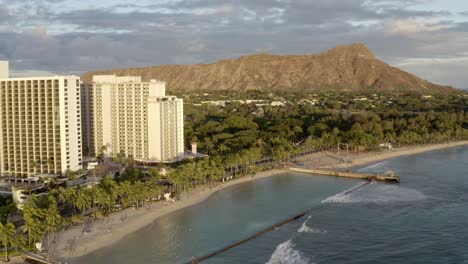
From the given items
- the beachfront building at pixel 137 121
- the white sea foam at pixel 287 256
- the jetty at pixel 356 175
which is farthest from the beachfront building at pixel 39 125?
the jetty at pixel 356 175

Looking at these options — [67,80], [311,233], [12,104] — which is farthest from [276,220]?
[12,104]

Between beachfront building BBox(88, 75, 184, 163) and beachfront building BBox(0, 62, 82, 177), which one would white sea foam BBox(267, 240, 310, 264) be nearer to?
beachfront building BBox(0, 62, 82, 177)

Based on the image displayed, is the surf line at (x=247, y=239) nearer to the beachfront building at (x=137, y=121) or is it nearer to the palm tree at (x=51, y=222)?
the palm tree at (x=51, y=222)

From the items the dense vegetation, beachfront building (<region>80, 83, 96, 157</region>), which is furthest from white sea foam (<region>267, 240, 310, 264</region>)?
beachfront building (<region>80, 83, 96, 157</region>)

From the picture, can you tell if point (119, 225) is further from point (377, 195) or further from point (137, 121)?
point (137, 121)

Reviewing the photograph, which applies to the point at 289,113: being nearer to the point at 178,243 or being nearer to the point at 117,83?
the point at 117,83

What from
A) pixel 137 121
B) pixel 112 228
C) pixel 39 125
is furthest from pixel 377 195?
pixel 39 125
